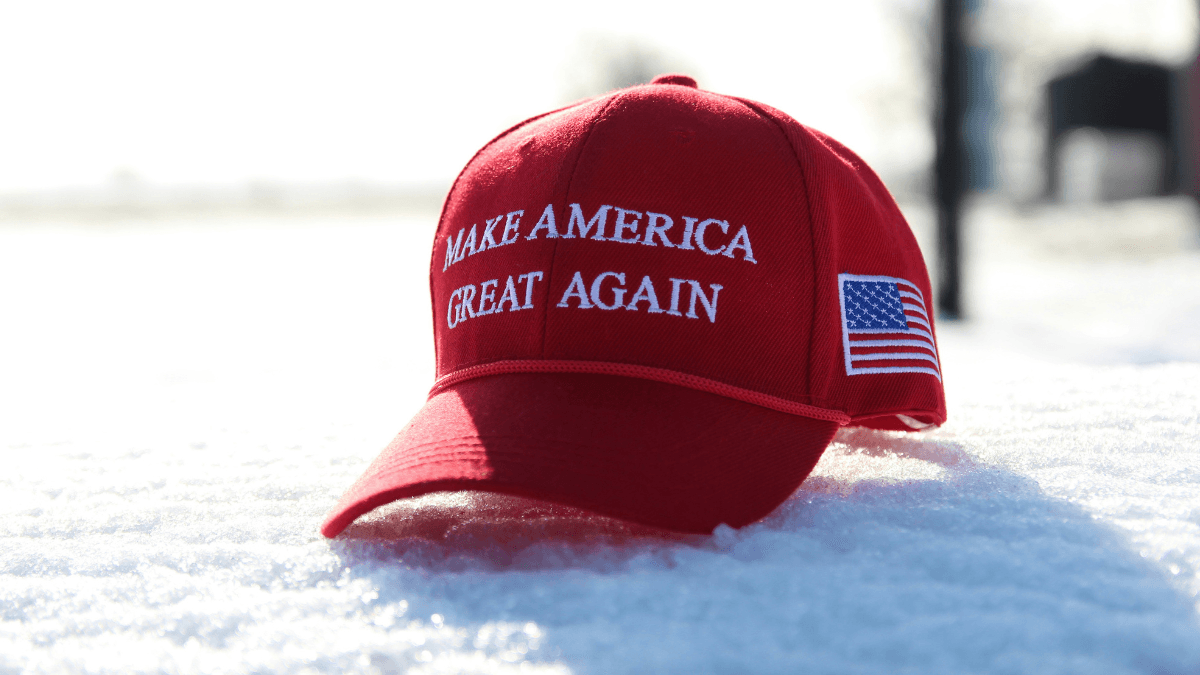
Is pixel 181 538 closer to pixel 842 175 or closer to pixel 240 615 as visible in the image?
pixel 240 615

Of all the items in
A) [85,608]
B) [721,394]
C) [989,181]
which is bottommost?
[85,608]

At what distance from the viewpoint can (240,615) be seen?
0.70 metres

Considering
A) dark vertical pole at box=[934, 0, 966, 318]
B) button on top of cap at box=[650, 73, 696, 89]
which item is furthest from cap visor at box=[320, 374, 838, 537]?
dark vertical pole at box=[934, 0, 966, 318]

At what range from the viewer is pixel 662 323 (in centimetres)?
84

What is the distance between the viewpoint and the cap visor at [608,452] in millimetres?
720

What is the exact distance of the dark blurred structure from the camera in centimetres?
1033

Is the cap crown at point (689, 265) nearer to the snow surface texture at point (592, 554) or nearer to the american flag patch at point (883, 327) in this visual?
the american flag patch at point (883, 327)

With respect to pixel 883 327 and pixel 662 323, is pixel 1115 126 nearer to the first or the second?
pixel 883 327

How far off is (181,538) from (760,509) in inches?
23.6

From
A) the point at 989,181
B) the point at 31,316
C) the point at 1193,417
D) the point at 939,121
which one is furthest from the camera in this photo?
the point at 989,181

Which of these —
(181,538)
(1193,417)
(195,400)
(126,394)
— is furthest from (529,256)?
(126,394)

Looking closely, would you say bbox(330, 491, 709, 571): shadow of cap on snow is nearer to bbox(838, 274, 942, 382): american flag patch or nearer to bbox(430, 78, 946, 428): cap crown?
bbox(430, 78, 946, 428): cap crown

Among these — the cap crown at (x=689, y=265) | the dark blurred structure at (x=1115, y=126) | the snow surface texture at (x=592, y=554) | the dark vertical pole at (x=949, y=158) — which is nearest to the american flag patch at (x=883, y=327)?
the cap crown at (x=689, y=265)

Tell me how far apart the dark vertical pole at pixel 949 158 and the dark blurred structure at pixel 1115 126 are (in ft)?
26.8
